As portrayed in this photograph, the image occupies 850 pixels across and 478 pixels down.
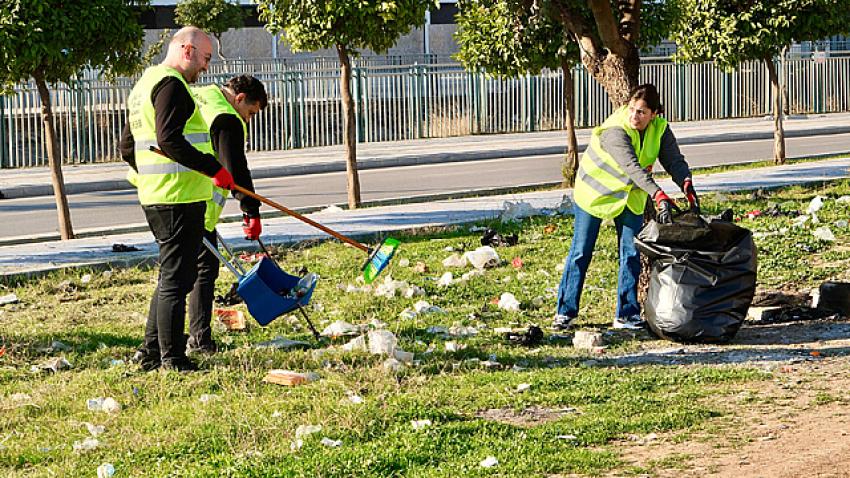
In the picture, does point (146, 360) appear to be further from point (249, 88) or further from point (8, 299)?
point (8, 299)

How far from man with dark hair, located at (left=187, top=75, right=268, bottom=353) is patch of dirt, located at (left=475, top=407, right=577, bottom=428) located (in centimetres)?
211

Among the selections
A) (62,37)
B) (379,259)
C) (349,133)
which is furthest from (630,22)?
(349,133)

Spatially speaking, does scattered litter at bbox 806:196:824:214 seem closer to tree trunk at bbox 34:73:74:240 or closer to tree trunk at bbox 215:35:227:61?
tree trunk at bbox 34:73:74:240

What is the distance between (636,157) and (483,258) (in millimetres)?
2698

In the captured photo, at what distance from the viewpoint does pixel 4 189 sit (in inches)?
773

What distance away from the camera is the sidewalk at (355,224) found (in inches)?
433

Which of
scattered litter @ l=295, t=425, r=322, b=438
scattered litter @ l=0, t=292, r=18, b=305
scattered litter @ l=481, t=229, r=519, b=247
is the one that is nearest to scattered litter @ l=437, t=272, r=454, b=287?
scattered litter @ l=481, t=229, r=519, b=247

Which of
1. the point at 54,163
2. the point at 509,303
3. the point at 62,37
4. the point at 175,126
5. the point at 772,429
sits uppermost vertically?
the point at 62,37

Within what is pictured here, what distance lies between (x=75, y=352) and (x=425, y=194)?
34.1ft

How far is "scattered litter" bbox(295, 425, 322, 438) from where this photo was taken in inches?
224

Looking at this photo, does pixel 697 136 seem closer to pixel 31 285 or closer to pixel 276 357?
pixel 31 285

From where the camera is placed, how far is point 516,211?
12773mm

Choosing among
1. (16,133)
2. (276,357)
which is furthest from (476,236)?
(16,133)

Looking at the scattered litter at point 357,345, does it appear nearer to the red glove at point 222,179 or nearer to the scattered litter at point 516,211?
the red glove at point 222,179
